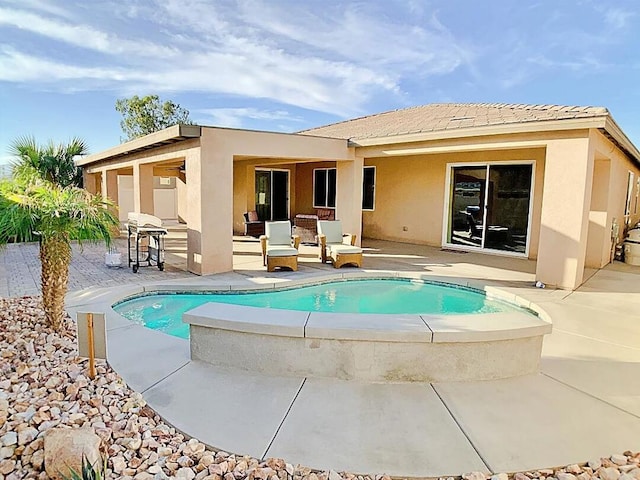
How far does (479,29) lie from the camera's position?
61.4ft

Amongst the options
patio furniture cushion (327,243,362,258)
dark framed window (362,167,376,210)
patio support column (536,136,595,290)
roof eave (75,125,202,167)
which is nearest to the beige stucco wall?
dark framed window (362,167,376,210)

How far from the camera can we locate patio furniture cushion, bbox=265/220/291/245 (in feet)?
35.4

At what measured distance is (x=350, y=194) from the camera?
12.2 meters

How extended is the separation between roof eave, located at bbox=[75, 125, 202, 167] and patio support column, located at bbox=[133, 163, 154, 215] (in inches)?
26.6

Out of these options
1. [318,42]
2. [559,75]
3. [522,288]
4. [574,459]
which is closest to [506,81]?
[559,75]

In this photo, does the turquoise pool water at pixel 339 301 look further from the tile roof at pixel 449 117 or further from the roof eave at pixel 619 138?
the roof eave at pixel 619 138

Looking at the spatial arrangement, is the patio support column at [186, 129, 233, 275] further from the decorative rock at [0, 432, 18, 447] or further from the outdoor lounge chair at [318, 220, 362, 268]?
the decorative rock at [0, 432, 18, 447]

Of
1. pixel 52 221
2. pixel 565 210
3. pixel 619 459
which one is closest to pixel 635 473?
pixel 619 459

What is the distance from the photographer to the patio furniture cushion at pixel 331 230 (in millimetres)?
11234

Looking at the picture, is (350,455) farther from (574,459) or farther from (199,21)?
(199,21)

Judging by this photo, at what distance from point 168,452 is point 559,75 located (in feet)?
105

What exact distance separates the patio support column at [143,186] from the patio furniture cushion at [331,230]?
618 cm

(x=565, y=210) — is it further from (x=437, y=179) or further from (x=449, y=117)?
(x=437, y=179)

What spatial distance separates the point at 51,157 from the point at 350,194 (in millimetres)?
12416
